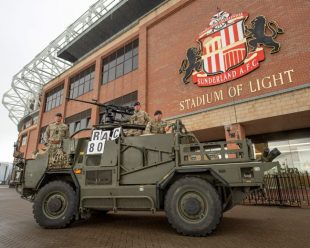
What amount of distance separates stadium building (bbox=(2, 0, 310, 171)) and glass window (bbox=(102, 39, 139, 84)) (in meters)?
0.09

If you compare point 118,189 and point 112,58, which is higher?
point 112,58

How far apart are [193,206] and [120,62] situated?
57.9ft

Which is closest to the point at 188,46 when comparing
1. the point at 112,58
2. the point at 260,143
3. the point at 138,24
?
the point at 138,24

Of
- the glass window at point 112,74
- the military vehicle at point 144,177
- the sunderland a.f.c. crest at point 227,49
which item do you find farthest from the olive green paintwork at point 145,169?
the glass window at point 112,74

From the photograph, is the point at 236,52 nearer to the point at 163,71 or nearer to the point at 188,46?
the point at 188,46

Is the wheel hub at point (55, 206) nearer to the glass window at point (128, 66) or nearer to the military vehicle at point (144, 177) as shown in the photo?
the military vehicle at point (144, 177)

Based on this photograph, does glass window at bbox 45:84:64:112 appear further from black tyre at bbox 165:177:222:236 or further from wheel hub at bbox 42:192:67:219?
black tyre at bbox 165:177:222:236

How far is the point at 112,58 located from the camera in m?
21.5

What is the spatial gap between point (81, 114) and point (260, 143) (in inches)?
643

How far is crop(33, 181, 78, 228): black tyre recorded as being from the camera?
5645 mm

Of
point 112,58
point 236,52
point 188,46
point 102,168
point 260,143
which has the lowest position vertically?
point 102,168

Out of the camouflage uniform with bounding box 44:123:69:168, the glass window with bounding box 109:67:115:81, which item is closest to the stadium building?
the glass window with bounding box 109:67:115:81

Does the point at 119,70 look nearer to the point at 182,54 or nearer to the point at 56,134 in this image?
the point at 182,54

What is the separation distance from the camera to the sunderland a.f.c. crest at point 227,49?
11758 millimetres
